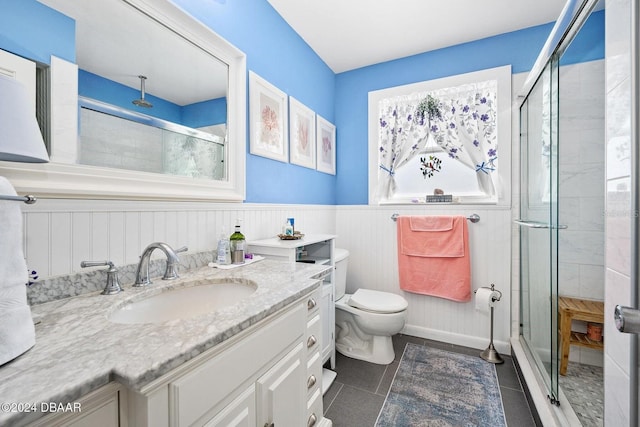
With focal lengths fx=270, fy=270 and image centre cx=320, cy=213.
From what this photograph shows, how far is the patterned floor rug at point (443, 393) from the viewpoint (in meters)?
1.44

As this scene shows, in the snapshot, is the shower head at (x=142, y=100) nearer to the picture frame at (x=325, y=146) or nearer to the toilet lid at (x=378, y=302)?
the picture frame at (x=325, y=146)

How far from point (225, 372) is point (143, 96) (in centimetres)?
109

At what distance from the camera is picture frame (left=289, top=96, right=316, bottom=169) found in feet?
6.90

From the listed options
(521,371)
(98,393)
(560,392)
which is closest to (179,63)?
(98,393)

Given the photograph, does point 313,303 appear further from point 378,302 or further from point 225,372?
point 378,302

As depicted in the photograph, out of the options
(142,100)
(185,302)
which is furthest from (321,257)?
(142,100)

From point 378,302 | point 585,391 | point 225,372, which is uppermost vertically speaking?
point 225,372

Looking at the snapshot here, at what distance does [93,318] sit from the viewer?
A: 2.34 ft

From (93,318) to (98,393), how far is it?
31 cm

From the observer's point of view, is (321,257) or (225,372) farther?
(321,257)

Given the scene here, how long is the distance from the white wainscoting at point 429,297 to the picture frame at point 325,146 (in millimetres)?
458

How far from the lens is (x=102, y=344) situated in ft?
1.89

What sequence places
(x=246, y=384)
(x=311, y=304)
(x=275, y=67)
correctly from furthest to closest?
(x=275, y=67)
(x=311, y=304)
(x=246, y=384)

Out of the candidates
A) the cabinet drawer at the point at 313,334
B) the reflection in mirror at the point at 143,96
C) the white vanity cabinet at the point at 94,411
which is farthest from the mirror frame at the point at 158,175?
the cabinet drawer at the point at 313,334
